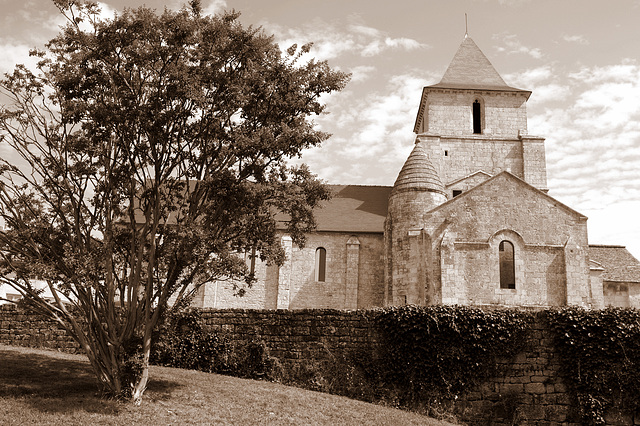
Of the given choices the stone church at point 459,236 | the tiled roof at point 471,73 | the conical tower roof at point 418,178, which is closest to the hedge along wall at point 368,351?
the stone church at point 459,236

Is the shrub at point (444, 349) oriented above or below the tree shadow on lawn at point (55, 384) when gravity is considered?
above

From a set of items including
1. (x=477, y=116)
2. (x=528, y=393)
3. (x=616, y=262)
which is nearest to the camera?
(x=528, y=393)

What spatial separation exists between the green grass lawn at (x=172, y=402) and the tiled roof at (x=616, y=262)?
1860cm

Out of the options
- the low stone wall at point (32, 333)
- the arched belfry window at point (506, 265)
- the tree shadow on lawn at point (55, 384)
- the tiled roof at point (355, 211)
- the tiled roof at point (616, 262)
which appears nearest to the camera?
the tree shadow on lawn at point (55, 384)

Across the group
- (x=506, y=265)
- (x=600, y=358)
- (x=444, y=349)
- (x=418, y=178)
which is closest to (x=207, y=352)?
(x=444, y=349)

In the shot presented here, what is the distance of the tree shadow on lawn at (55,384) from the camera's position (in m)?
10.4

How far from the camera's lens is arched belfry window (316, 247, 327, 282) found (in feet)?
93.8

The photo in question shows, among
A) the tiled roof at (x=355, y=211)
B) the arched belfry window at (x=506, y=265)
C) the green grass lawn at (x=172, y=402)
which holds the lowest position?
the green grass lawn at (x=172, y=402)

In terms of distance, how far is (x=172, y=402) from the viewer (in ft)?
37.0

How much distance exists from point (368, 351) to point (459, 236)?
9.08m

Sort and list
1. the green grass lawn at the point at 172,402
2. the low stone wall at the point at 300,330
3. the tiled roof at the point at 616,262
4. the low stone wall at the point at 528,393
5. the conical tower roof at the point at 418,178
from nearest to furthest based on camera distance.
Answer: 1. the green grass lawn at the point at 172,402
2. the low stone wall at the point at 528,393
3. the low stone wall at the point at 300,330
4. the conical tower roof at the point at 418,178
5. the tiled roof at the point at 616,262

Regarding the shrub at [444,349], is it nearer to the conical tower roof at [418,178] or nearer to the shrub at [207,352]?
the shrub at [207,352]

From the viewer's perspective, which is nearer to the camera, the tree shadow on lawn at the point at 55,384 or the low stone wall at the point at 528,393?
the tree shadow on lawn at the point at 55,384

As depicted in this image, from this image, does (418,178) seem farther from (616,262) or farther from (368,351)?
(616,262)
